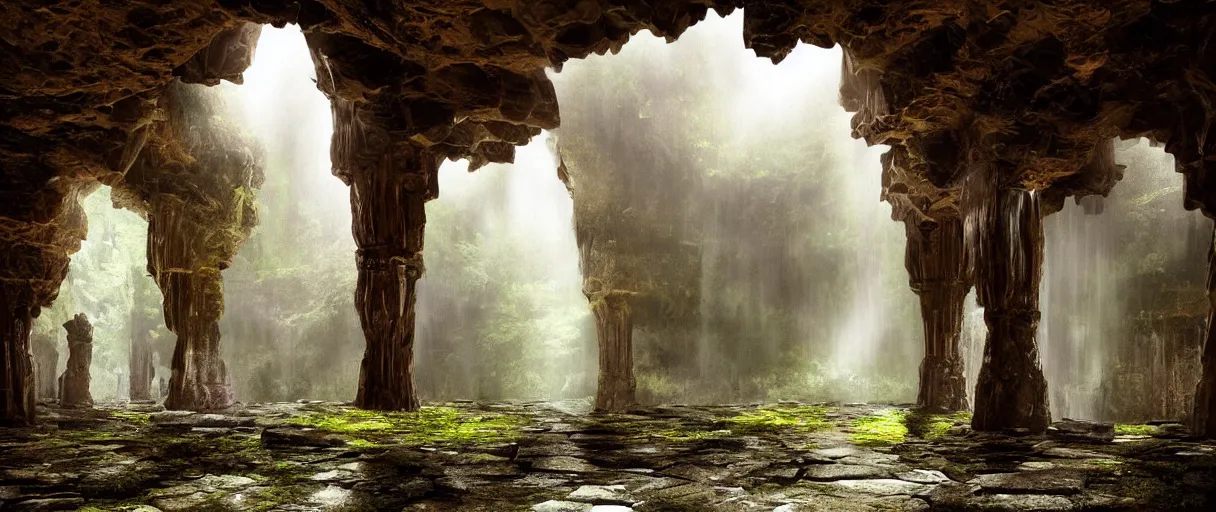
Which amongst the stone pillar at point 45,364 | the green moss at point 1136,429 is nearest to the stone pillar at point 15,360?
the green moss at point 1136,429

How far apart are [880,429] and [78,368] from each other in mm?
15046

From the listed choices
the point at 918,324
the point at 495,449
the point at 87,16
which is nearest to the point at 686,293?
the point at 918,324

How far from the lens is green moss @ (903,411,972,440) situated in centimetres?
831

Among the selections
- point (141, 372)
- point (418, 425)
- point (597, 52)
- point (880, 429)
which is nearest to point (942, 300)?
point (880, 429)

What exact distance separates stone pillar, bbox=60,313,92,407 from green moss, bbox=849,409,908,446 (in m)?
14.1

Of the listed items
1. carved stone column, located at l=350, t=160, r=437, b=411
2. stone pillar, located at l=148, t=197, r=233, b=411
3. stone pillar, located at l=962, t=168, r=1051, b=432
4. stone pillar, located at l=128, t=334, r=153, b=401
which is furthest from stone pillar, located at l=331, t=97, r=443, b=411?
stone pillar, located at l=128, t=334, r=153, b=401

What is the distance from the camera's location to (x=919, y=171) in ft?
32.5

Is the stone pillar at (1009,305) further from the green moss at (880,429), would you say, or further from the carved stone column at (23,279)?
the carved stone column at (23,279)

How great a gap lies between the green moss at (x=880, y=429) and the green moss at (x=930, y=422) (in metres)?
0.09

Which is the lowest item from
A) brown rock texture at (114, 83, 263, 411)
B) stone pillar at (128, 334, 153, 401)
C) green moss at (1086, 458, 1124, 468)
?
stone pillar at (128, 334, 153, 401)

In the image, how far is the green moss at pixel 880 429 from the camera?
7.66 meters

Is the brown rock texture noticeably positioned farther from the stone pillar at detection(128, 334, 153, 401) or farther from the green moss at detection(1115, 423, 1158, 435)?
the green moss at detection(1115, 423, 1158, 435)

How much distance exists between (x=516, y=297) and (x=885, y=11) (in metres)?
22.1

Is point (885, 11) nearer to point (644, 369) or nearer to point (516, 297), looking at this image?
point (644, 369)
